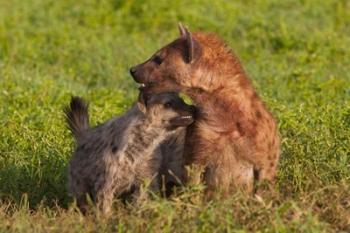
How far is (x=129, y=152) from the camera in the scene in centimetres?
677

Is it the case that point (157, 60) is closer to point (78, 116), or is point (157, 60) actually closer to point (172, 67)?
point (172, 67)

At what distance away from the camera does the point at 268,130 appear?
6.48m

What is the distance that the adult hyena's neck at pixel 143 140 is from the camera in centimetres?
677

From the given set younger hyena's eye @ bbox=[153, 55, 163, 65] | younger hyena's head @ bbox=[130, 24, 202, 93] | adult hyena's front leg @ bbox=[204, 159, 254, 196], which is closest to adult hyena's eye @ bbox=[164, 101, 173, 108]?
younger hyena's head @ bbox=[130, 24, 202, 93]

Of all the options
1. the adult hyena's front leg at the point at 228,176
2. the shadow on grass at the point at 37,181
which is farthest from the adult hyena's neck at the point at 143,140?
the shadow on grass at the point at 37,181

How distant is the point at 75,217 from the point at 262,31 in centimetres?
673

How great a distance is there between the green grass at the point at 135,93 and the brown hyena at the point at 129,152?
0.79ft

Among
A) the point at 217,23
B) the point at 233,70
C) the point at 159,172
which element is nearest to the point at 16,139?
the point at 159,172

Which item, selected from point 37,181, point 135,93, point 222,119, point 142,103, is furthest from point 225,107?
point 135,93

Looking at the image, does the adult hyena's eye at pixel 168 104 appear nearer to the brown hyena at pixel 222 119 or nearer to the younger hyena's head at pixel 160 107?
the younger hyena's head at pixel 160 107

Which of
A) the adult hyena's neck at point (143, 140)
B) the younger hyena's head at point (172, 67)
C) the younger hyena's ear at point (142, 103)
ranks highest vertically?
the younger hyena's head at point (172, 67)

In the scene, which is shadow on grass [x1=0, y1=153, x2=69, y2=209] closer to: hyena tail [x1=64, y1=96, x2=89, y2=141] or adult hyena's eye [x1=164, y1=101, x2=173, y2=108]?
hyena tail [x1=64, y1=96, x2=89, y2=141]

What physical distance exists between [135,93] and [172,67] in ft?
11.6

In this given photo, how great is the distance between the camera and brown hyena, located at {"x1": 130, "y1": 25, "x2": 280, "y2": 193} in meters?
6.43
